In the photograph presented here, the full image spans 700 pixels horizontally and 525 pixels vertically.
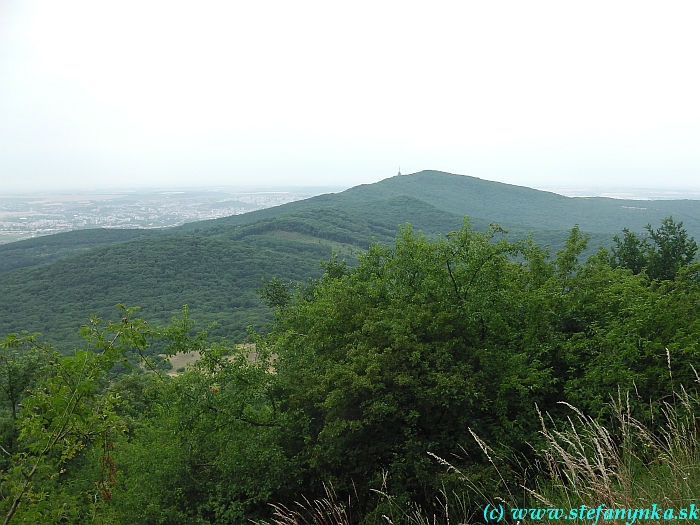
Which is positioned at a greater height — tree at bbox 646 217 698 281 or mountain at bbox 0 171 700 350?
tree at bbox 646 217 698 281

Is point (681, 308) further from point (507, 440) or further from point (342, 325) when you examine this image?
point (342, 325)

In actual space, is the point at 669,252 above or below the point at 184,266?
above

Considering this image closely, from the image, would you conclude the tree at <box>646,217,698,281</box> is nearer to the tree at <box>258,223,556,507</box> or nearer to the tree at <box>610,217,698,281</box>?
the tree at <box>610,217,698,281</box>

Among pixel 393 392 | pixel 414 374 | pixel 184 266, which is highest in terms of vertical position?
pixel 414 374

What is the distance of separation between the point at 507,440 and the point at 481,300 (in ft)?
10.1

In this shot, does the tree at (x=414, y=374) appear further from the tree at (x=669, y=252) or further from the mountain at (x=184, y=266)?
the mountain at (x=184, y=266)

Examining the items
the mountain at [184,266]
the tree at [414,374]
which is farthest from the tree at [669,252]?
the mountain at [184,266]

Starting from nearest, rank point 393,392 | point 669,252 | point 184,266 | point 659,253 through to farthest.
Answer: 1. point 393,392
2. point 669,252
3. point 659,253
4. point 184,266

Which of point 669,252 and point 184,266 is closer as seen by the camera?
point 669,252

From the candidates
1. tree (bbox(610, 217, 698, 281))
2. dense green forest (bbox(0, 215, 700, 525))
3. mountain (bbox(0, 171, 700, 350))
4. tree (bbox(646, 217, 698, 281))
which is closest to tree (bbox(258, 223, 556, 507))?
dense green forest (bbox(0, 215, 700, 525))

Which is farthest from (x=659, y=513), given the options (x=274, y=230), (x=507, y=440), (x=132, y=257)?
(x=274, y=230)

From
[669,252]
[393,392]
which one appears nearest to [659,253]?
[669,252]

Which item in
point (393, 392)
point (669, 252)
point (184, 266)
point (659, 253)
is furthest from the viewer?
point (184, 266)

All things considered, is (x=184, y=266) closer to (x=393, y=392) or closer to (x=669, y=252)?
(x=669, y=252)
